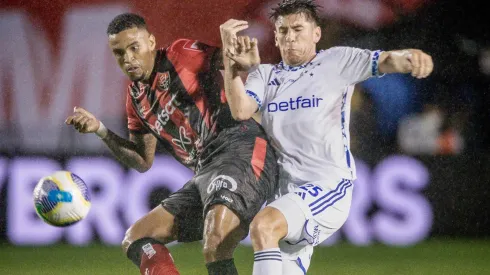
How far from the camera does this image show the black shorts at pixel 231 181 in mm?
4512

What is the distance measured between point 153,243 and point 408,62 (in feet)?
5.78

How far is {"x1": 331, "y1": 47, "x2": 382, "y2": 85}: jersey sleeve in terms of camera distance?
4.73 metres

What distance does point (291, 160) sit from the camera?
188 inches

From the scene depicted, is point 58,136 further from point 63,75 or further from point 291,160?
point 291,160

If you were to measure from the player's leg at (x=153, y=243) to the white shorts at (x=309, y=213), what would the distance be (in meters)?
0.67

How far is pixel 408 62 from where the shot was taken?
4.32 m

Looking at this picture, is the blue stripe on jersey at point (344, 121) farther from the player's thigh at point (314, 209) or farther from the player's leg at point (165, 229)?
the player's leg at point (165, 229)

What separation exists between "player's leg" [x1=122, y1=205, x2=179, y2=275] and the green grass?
6.58ft

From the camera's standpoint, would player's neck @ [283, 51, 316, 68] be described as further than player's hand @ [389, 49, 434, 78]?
Yes

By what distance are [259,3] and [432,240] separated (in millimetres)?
3166

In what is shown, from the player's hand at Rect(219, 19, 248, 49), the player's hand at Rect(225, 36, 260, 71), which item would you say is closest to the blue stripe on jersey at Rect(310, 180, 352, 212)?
the player's hand at Rect(225, 36, 260, 71)

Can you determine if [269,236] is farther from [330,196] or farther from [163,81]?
[163,81]

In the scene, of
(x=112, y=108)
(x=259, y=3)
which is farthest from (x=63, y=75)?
(x=259, y=3)

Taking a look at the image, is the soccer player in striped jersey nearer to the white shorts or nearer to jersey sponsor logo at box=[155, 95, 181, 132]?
jersey sponsor logo at box=[155, 95, 181, 132]
